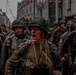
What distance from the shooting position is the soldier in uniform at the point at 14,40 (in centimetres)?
775

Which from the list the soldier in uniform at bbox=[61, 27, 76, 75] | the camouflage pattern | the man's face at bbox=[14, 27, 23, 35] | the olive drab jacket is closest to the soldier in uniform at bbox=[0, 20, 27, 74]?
the man's face at bbox=[14, 27, 23, 35]

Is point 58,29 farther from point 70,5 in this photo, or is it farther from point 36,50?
point 70,5

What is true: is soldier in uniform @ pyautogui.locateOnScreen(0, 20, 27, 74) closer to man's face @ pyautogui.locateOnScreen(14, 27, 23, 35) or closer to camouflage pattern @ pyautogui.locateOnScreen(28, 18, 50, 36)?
man's face @ pyautogui.locateOnScreen(14, 27, 23, 35)

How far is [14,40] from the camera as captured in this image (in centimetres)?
805

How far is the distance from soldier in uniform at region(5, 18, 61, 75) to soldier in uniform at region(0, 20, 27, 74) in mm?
2453

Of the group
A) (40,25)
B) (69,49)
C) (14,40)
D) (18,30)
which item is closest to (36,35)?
(40,25)

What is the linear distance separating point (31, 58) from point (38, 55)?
0.33 feet

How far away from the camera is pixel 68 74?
365 inches

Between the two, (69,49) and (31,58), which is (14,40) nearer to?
(69,49)

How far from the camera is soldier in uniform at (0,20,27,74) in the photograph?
775 cm

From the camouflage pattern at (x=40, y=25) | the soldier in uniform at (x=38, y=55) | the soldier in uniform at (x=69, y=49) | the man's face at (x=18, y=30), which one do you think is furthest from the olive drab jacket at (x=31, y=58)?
the soldier in uniform at (x=69, y=49)

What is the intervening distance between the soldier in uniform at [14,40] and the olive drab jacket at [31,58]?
7.91 feet

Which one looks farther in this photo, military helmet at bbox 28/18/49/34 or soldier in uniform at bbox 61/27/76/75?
soldier in uniform at bbox 61/27/76/75

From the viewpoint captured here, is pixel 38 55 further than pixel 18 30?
No
